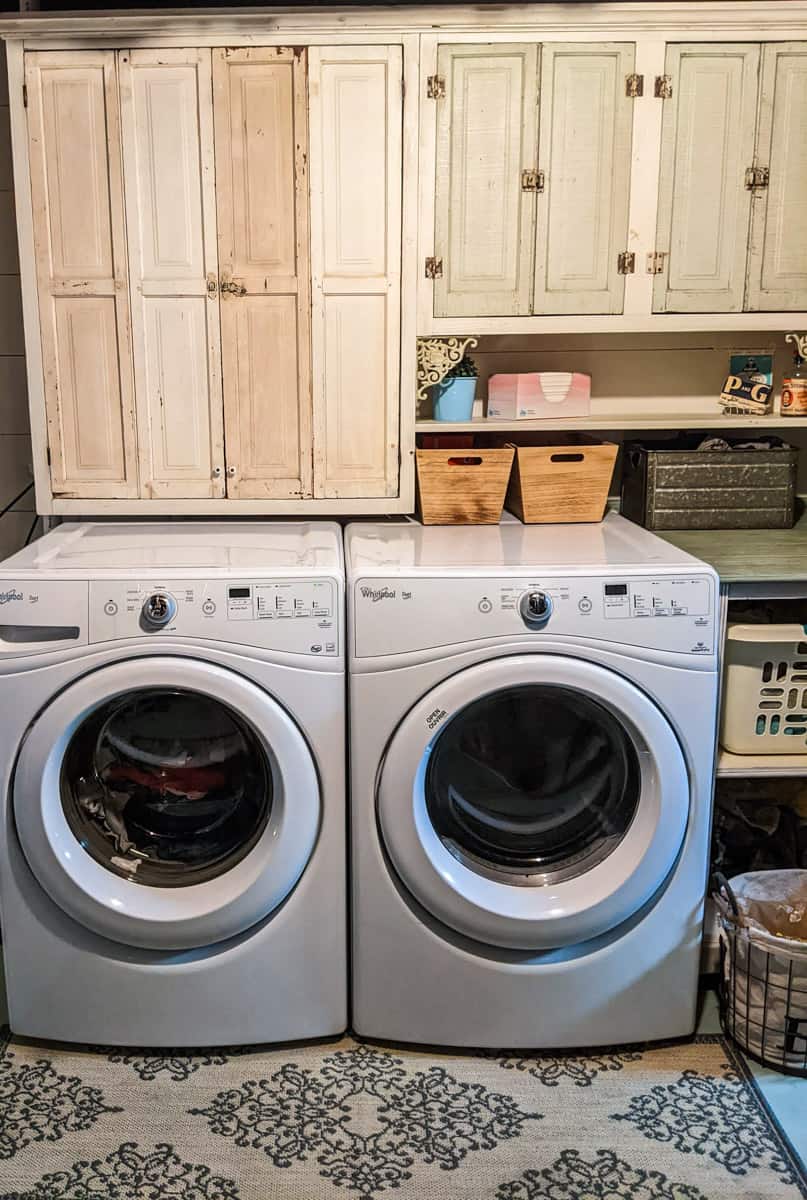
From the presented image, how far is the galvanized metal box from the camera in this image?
258 centimetres

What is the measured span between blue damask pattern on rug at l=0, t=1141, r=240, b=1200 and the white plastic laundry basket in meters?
1.34

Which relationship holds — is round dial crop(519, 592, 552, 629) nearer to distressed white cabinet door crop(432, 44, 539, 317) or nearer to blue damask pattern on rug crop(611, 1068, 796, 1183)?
distressed white cabinet door crop(432, 44, 539, 317)

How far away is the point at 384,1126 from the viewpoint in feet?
6.48

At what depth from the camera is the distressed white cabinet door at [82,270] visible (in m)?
2.36

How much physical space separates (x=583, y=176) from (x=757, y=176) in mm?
392

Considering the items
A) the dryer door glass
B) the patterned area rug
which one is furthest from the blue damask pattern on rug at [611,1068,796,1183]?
the dryer door glass

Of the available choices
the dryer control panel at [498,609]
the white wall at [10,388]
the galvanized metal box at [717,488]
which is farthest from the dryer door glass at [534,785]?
the white wall at [10,388]

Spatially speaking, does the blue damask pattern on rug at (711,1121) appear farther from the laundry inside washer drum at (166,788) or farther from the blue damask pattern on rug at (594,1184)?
the laundry inside washer drum at (166,788)

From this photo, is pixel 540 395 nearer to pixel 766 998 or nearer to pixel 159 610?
pixel 159 610

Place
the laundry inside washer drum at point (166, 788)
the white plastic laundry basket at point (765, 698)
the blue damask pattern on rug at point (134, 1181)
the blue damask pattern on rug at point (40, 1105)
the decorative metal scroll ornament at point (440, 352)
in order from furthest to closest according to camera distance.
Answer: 1. the decorative metal scroll ornament at point (440, 352)
2. the white plastic laundry basket at point (765, 698)
3. the laundry inside washer drum at point (166, 788)
4. the blue damask pattern on rug at point (40, 1105)
5. the blue damask pattern on rug at point (134, 1181)

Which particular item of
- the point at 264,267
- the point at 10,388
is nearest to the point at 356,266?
the point at 264,267

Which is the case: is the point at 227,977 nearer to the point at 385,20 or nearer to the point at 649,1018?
the point at 649,1018

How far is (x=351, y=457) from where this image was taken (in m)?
2.54

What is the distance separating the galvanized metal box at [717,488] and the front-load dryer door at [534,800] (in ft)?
2.31
